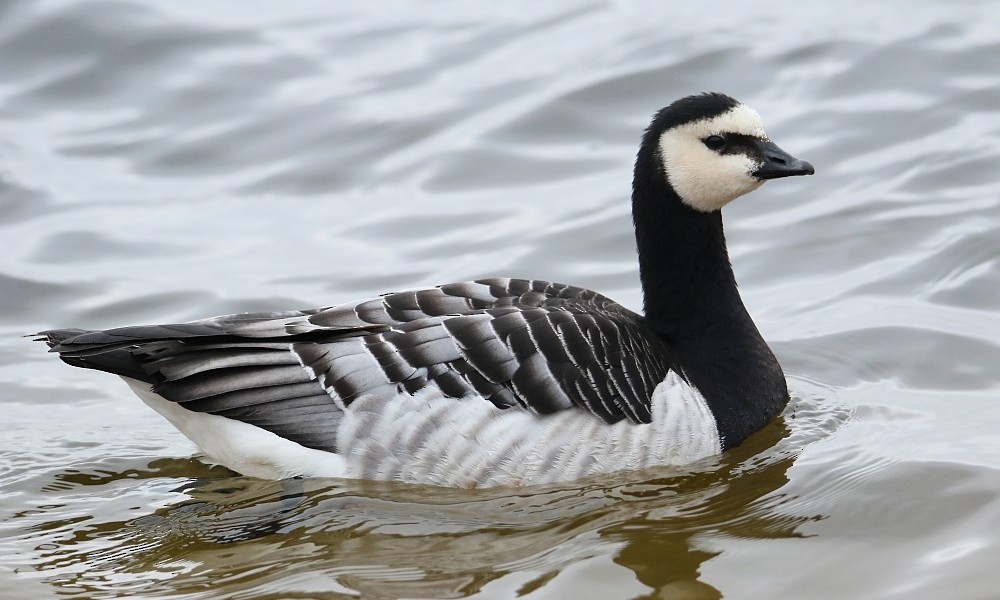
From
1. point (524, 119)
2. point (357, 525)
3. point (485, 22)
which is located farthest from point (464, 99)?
point (357, 525)

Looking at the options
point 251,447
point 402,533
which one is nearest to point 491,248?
point 251,447

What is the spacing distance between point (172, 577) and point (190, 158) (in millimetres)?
7522

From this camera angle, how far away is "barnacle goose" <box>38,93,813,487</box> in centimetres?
679

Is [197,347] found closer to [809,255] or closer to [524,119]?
[809,255]

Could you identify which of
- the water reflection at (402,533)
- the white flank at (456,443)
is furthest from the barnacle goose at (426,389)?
the water reflection at (402,533)

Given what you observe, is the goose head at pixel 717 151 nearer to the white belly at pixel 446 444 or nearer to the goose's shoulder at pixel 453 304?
the goose's shoulder at pixel 453 304

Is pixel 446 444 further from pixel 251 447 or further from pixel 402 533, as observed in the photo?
pixel 251 447

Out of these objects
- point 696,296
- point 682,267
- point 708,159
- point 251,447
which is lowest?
point 251,447

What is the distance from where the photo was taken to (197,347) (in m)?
6.87

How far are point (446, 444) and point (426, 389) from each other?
300mm

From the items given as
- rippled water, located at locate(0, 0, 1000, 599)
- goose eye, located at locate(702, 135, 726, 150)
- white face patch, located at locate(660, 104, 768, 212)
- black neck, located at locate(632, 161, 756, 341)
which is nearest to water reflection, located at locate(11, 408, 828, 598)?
rippled water, located at locate(0, 0, 1000, 599)

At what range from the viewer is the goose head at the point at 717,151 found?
24.6 feet

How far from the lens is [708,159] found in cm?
751

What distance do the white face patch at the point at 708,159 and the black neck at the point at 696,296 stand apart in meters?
0.10
